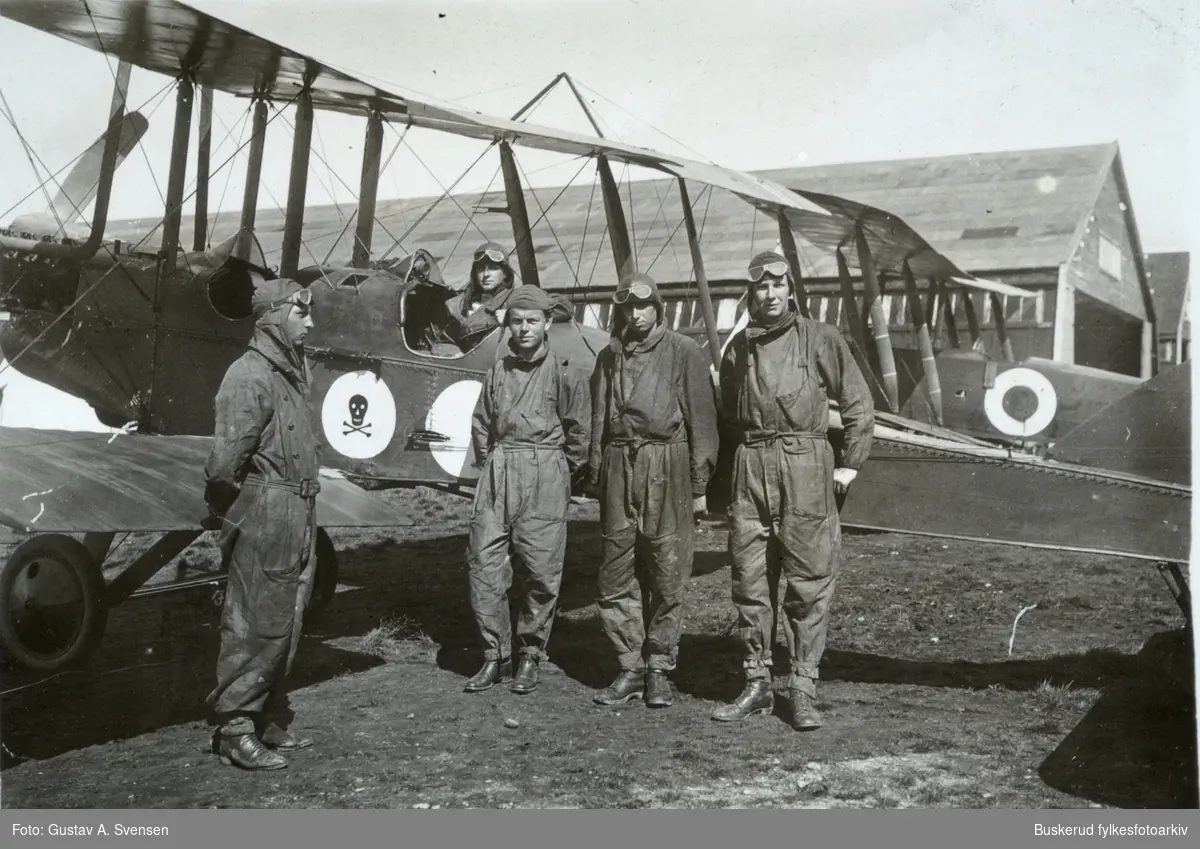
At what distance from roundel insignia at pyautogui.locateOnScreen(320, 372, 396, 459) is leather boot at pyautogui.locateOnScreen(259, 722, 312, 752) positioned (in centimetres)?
261

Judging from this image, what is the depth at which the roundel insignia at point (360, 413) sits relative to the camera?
650cm


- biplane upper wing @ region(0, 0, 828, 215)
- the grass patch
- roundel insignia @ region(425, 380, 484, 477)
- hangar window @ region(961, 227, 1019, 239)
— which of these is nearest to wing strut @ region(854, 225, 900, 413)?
biplane upper wing @ region(0, 0, 828, 215)

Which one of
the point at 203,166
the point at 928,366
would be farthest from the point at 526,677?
the point at 928,366

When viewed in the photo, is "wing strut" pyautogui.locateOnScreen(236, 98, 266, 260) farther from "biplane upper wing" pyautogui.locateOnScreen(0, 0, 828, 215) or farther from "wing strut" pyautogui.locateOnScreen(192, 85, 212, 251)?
"wing strut" pyautogui.locateOnScreen(192, 85, 212, 251)

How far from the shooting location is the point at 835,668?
17.7ft

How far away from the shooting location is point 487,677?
5.03 m

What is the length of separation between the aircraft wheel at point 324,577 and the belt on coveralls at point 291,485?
330 cm

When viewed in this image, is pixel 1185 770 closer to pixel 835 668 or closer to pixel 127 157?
pixel 835 668

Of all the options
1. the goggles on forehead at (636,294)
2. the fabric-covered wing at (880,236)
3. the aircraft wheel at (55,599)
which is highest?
the fabric-covered wing at (880,236)

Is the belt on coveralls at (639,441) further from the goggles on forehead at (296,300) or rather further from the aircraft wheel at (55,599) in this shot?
the aircraft wheel at (55,599)

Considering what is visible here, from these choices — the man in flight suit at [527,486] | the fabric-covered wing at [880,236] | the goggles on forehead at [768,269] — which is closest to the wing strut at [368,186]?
the man in flight suit at [527,486]

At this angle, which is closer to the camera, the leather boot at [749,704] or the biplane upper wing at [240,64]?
the leather boot at [749,704]

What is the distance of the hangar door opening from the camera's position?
18391mm

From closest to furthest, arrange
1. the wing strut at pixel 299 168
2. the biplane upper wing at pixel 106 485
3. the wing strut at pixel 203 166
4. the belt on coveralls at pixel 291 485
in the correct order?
the belt on coveralls at pixel 291 485
the biplane upper wing at pixel 106 485
the wing strut at pixel 299 168
the wing strut at pixel 203 166
